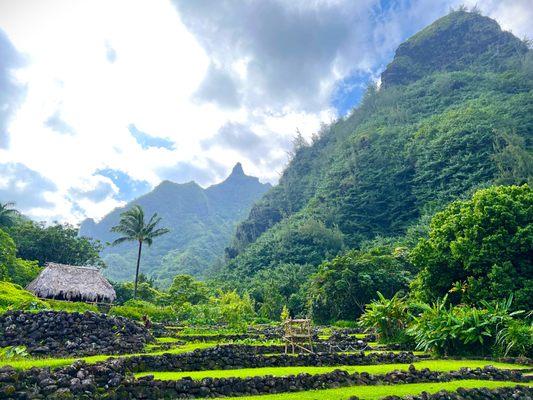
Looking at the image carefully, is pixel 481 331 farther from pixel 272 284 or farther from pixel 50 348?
pixel 272 284

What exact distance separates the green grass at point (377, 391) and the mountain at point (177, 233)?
103513 mm

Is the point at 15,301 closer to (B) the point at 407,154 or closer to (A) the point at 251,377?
(A) the point at 251,377

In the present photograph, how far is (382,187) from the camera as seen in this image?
81250 mm

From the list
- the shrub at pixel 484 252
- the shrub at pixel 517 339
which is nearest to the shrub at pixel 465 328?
the shrub at pixel 517 339

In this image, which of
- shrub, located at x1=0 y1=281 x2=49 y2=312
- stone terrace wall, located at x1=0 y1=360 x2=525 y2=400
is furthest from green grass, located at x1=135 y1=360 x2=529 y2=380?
shrub, located at x1=0 y1=281 x2=49 y2=312

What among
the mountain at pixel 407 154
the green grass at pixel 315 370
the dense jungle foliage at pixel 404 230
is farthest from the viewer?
the mountain at pixel 407 154

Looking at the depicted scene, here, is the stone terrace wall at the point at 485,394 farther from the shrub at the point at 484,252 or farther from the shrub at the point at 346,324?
the shrub at the point at 346,324

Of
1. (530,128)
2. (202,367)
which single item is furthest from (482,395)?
(530,128)

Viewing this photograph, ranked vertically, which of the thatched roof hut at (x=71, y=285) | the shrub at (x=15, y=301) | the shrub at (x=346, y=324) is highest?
the thatched roof hut at (x=71, y=285)

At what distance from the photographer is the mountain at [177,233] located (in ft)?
430

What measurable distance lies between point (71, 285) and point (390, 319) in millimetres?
26630

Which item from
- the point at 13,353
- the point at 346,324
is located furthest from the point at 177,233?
the point at 13,353

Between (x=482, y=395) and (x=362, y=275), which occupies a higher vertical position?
(x=362, y=275)

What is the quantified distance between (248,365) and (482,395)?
7196 mm
